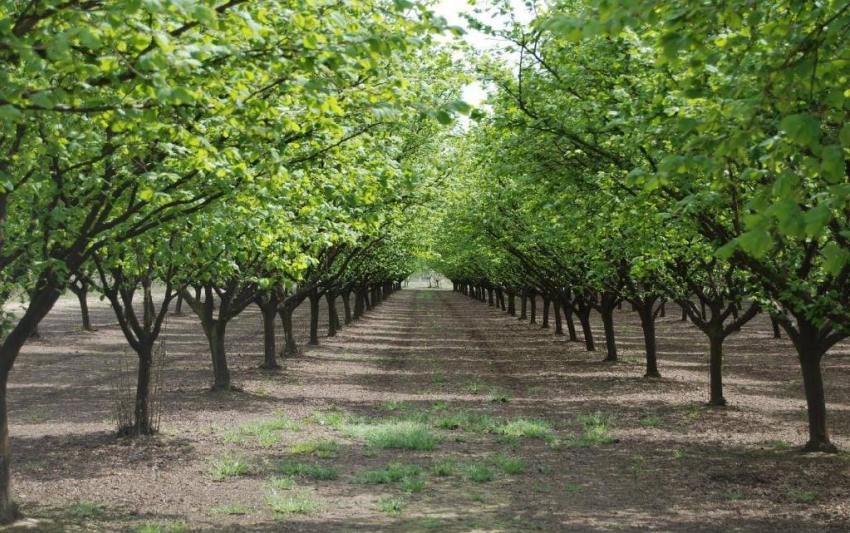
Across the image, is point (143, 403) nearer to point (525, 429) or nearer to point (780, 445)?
point (525, 429)

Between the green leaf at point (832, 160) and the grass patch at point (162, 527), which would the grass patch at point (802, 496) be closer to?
the green leaf at point (832, 160)

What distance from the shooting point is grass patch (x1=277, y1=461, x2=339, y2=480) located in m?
11.9

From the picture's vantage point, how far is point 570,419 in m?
17.8

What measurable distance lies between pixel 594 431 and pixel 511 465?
402cm

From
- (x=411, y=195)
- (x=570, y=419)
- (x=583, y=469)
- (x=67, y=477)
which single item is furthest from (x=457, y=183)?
(x=67, y=477)

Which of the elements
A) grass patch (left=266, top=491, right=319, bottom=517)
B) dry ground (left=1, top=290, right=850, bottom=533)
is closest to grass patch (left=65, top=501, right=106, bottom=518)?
dry ground (left=1, top=290, right=850, bottom=533)

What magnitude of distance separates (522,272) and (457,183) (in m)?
14.8

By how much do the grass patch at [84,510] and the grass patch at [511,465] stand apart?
5.84 metres

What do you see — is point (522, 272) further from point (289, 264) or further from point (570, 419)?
point (289, 264)

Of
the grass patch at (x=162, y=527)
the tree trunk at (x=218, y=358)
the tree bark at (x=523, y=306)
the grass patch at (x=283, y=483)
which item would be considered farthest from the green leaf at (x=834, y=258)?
the tree bark at (x=523, y=306)

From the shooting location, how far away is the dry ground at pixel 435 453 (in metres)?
9.94

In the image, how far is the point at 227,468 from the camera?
39.8ft

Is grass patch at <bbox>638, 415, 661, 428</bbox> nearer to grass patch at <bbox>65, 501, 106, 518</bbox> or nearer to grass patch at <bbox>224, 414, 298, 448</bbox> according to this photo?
grass patch at <bbox>224, 414, 298, 448</bbox>

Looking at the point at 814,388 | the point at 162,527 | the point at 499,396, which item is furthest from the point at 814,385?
the point at 162,527
